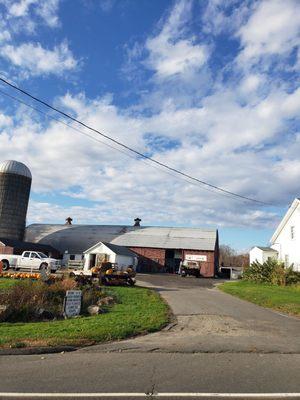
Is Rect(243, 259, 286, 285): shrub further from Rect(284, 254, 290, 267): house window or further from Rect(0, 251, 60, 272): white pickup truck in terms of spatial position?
Rect(0, 251, 60, 272): white pickup truck

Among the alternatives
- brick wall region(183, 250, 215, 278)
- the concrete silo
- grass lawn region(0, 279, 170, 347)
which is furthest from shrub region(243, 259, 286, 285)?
the concrete silo

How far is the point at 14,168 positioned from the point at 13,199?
4.66m

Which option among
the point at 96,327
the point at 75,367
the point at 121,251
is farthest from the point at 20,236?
the point at 75,367

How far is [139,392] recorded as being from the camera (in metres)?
6.16

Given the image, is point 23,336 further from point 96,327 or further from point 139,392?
point 139,392

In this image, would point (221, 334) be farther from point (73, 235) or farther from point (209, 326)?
point (73, 235)

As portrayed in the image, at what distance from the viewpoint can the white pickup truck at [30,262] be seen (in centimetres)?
3856

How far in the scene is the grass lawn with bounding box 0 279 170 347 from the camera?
991 centimetres

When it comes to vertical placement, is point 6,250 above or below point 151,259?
below

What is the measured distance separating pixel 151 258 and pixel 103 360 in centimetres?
5535

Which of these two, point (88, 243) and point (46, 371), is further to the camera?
point (88, 243)

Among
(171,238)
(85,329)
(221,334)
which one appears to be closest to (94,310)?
(85,329)

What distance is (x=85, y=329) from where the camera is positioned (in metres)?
11.3

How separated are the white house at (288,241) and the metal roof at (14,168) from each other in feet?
118
